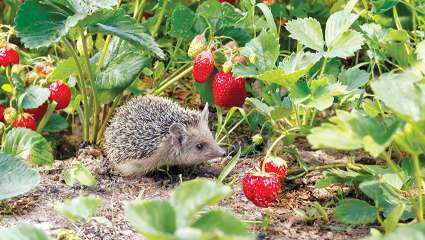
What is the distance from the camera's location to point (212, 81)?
16.4 feet

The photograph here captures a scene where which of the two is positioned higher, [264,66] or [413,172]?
[264,66]

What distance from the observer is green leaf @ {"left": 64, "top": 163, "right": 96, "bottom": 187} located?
4.45m

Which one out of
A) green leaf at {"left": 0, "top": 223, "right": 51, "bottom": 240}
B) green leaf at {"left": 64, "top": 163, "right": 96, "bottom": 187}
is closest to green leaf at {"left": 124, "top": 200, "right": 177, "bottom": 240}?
green leaf at {"left": 0, "top": 223, "right": 51, "bottom": 240}

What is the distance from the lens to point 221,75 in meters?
4.64

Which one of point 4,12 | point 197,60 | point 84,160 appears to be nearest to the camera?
point 197,60

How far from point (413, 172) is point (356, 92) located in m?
0.57

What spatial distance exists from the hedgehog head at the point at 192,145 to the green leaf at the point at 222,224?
2223 mm

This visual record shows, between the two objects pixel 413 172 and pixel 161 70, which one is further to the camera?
pixel 161 70

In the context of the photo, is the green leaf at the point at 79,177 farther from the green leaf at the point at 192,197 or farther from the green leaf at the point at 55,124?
the green leaf at the point at 192,197

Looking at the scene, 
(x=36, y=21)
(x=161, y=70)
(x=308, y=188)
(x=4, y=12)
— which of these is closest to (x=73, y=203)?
(x=36, y=21)

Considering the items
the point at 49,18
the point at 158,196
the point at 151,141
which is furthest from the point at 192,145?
the point at 49,18

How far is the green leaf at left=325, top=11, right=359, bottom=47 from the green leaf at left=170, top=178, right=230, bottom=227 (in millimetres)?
1710

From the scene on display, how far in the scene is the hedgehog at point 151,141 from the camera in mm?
4949

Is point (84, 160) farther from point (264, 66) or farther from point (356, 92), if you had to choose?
point (356, 92)
